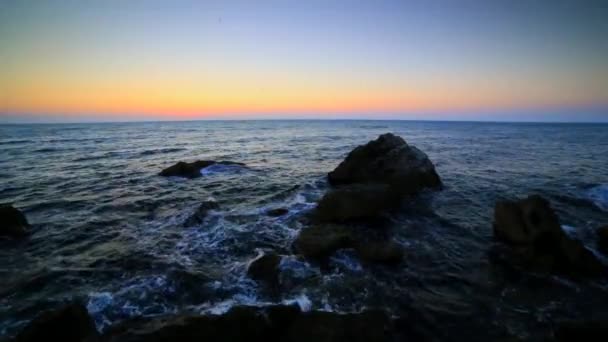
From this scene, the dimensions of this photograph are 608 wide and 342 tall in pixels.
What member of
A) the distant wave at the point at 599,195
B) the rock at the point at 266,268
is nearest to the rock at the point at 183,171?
the rock at the point at 266,268

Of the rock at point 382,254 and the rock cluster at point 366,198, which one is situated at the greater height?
the rock cluster at point 366,198

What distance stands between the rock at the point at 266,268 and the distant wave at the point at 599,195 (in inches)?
709

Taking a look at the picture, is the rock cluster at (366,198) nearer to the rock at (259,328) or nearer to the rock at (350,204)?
the rock at (350,204)

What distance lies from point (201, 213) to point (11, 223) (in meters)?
7.47

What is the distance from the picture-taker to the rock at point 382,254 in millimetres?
10117

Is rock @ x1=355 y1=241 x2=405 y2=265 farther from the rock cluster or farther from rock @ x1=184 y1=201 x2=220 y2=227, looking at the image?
rock @ x1=184 y1=201 x2=220 y2=227

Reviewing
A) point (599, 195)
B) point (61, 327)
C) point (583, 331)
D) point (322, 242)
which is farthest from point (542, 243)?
point (61, 327)

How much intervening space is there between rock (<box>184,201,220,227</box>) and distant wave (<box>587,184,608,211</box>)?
21.0m

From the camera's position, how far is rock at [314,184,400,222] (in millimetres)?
13289

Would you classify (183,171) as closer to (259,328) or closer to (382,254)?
(382,254)

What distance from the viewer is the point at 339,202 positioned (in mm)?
13344

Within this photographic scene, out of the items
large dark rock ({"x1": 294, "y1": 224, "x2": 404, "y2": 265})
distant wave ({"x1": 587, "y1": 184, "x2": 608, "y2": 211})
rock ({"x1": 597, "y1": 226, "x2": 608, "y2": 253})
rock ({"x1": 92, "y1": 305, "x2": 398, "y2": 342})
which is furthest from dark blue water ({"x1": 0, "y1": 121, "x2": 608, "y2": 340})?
rock ({"x1": 92, "y1": 305, "x2": 398, "y2": 342})

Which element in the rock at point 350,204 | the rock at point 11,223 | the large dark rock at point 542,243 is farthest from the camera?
the rock at point 350,204

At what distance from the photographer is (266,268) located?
9523 mm
